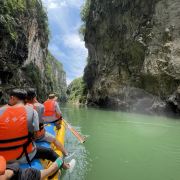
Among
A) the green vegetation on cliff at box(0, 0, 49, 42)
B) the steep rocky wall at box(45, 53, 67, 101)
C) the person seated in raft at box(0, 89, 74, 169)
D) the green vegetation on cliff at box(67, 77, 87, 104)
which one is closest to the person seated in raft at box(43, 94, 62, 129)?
the person seated in raft at box(0, 89, 74, 169)

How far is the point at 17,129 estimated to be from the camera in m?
3.79

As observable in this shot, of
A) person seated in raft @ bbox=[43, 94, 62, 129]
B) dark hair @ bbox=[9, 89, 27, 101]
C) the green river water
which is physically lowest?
the green river water

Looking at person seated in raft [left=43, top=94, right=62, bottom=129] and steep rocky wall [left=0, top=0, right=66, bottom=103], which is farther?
steep rocky wall [left=0, top=0, right=66, bottom=103]

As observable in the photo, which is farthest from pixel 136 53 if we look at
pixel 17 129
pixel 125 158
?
pixel 17 129

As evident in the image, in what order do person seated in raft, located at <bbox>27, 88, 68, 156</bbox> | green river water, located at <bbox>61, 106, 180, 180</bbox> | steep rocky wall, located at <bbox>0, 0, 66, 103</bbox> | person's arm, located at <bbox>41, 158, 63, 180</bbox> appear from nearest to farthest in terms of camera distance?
person's arm, located at <bbox>41, 158, 63, 180</bbox> < person seated in raft, located at <bbox>27, 88, 68, 156</bbox> < green river water, located at <bbox>61, 106, 180, 180</bbox> < steep rocky wall, located at <bbox>0, 0, 66, 103</bbox>

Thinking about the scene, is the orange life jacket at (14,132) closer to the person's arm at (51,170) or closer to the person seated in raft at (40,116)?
the person's arm at (51,170)

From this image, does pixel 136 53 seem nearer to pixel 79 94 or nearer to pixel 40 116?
pixel 40 116

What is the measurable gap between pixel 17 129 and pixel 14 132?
56 mm

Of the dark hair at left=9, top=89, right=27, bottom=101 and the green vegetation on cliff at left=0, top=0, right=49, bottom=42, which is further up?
the green vegetation on cliff at left=0, top=0, right=49, bottom=42

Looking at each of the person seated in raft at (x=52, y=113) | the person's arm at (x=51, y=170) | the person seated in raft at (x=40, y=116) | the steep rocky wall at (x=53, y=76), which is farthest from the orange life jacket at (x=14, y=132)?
the steep rocky wall at (x=53, y=76)

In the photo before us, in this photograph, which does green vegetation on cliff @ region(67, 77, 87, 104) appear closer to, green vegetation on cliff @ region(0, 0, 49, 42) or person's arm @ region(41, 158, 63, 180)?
green vegetation on cliff @ region(0, 0, 49, 42)

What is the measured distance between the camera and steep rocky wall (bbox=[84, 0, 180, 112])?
25.1 meters

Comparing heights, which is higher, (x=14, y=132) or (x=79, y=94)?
(x=79, y=94)

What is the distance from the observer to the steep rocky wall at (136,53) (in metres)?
25.1
